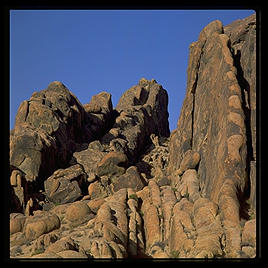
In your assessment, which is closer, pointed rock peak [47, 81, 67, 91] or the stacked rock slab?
the stacked rock slab

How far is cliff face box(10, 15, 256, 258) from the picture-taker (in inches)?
1243

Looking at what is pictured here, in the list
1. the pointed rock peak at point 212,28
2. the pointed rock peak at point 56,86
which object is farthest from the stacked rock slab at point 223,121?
the pointed rock peak at point 56,86

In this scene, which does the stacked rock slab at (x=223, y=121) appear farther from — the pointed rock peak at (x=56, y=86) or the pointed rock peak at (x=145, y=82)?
the pointed rock peak at (x=145, y=82)

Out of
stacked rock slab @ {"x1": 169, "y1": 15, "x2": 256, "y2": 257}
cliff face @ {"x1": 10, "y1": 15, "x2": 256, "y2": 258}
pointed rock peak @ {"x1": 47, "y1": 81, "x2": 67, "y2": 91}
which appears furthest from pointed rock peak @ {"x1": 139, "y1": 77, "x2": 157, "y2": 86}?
stacked rock slab @ {"x1": 169, "y1": 15, "x2": 256, "y2": 257}

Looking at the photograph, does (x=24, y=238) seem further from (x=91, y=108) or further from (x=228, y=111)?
(x=91, y=108)

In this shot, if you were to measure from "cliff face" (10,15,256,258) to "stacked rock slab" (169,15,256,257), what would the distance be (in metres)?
0.14

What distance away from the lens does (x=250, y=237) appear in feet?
92.8

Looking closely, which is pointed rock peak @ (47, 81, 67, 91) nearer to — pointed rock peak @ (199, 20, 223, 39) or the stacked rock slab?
the stacked rock slab

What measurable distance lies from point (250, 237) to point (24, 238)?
69.4 ft

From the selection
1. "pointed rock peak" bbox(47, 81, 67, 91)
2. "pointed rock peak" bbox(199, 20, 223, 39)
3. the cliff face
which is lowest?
the cliff face

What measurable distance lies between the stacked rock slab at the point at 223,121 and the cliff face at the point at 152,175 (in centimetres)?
14

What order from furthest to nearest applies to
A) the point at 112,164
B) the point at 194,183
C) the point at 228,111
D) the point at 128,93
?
the point at 128,93 < the point at 112,164 < the point at 194,183 < the point at 228,111

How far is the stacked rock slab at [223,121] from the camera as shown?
35.7 metres
